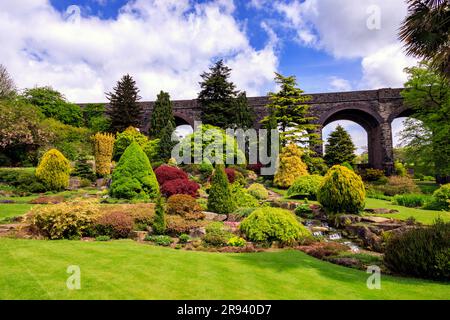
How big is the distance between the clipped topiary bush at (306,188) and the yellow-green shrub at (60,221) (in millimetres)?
11602

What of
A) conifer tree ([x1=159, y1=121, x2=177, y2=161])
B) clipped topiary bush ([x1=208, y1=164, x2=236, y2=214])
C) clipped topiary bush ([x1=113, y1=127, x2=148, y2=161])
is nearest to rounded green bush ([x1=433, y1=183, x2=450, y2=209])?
clipped topiary bush ([x1=208, y1=164, x2=236, y2=214])

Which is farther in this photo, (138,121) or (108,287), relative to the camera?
(138,121)

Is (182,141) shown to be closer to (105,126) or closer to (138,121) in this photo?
(138,121)

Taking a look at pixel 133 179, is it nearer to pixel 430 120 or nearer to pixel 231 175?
pixel 231 175

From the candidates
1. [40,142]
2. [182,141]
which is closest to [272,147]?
[182,141]

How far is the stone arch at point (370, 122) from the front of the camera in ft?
108

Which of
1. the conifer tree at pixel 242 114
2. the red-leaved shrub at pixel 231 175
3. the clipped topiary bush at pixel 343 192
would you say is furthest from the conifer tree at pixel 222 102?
the clipped topiary bush at pixel 343 192

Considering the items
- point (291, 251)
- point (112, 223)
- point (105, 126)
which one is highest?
point (105, 126)

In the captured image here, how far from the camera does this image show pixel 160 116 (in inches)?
1294

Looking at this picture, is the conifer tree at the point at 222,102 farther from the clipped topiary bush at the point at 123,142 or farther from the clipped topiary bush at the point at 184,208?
the clipped topiary bush at the point at 184,208

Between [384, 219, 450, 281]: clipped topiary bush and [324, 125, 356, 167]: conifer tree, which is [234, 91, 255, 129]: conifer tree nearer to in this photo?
[324, 125, 356, 167]: conifer tree

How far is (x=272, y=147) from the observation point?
25594 millimetres
